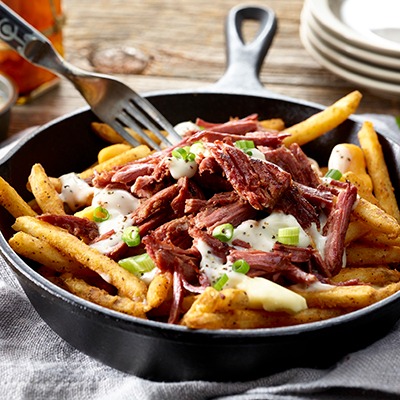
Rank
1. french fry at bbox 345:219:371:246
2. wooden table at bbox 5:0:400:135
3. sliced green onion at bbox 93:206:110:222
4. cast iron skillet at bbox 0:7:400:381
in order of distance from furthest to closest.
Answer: wooden table at bbox 5:0:400:135 < sliced green onion at bbox 93:206:110:222 < french fry at bbox 345:219:371:246 < cast iron skillet at bbox 0:7:400:381

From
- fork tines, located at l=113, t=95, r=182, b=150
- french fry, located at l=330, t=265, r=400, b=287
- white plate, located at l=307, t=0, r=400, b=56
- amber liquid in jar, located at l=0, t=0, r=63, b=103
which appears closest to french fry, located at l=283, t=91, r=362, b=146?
fork tines, located at l=113, t=95, r=182, b=150

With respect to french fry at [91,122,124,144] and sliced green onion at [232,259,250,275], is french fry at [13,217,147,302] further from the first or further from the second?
french fry at [91,122,124,144]

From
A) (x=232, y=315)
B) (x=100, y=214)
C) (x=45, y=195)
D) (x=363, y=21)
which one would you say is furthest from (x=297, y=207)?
(x=363, y=21)

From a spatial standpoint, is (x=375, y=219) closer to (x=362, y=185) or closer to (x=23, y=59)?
(x=362, y=185)

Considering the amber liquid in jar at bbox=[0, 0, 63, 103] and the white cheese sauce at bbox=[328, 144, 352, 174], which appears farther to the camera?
the amber liquid in jar at bbox=[0, 0, 63, 103]

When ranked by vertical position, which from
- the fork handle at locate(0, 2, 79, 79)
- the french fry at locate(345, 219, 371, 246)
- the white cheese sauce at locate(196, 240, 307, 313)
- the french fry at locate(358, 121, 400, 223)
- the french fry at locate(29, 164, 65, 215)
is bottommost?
the french fry at locate(358, 121, 400, 223)

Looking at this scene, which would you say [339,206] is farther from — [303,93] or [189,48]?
[189,48]

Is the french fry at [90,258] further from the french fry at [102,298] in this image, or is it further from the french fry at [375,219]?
the french fry at [375,219]
